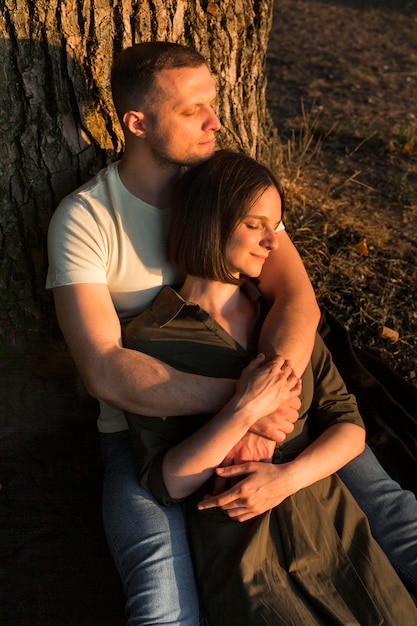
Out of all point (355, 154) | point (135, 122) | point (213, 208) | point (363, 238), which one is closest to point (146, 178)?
point (135, 122)

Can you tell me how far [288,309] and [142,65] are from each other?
117cm

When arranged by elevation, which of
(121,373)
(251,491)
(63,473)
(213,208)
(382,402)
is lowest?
(63,473)

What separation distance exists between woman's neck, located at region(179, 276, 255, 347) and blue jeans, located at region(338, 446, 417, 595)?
0.73 metres

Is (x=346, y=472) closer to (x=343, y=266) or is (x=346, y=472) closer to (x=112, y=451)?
(x=112, y=451)

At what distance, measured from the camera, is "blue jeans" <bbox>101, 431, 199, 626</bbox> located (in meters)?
2.53

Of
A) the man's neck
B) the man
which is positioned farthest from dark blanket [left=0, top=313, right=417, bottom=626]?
the man's neck

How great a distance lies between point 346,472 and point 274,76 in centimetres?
512

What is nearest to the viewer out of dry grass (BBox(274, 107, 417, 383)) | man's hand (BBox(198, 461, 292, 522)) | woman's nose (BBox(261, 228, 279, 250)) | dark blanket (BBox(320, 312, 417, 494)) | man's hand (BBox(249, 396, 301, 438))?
man's hand (BBox(198, 461, 292, 522))

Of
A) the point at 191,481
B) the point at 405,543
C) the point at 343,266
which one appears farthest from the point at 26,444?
the point at 343,266

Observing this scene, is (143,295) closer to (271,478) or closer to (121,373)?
(121,373)

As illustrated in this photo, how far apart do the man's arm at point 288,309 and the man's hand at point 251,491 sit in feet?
1.45

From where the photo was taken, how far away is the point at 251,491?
2.57m

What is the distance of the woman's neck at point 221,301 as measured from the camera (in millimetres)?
2969

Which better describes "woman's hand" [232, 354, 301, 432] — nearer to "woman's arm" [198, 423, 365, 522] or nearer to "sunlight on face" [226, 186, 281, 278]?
"woman's arm" [198, 423, 365, 522]
